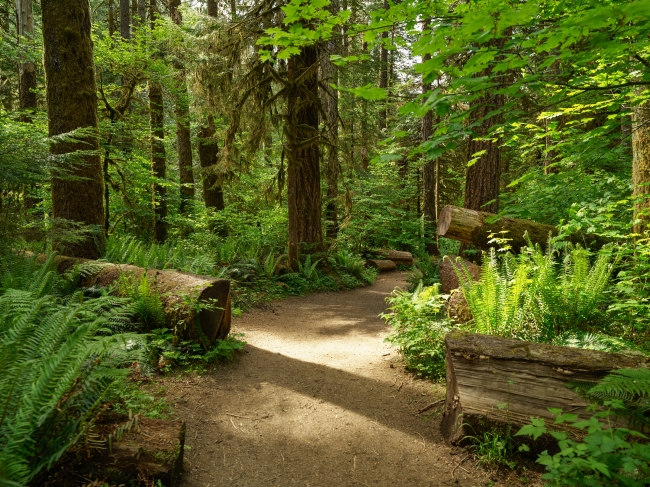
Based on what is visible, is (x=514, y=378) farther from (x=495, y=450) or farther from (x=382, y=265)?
(x=382, y=265)

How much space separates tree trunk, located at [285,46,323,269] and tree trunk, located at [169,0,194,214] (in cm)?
513

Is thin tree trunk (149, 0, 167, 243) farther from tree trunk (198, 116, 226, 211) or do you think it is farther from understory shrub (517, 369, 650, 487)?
understory shrub (517, 369, 650, 487)

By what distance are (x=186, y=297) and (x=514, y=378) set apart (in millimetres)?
4002

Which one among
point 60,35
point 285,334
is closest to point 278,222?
point 285,334

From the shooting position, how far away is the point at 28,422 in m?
2.04

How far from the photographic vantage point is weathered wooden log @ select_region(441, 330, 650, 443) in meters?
3.13

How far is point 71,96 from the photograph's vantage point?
22.1 ft

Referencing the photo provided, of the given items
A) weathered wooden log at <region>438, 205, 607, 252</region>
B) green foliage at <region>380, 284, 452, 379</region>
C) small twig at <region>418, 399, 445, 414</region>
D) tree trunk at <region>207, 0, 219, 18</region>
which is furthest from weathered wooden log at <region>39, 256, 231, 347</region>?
tree trunk at <region>207, 0, 219, 18</region>

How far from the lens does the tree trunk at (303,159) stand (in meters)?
9.73

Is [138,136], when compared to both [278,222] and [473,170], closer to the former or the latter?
[278,222]

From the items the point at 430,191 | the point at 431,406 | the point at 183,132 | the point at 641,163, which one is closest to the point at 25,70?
the point at 183,132

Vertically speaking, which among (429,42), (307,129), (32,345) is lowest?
(32,345)

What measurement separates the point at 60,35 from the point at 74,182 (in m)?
2.59

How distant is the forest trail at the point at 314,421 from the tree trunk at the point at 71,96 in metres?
3.93
